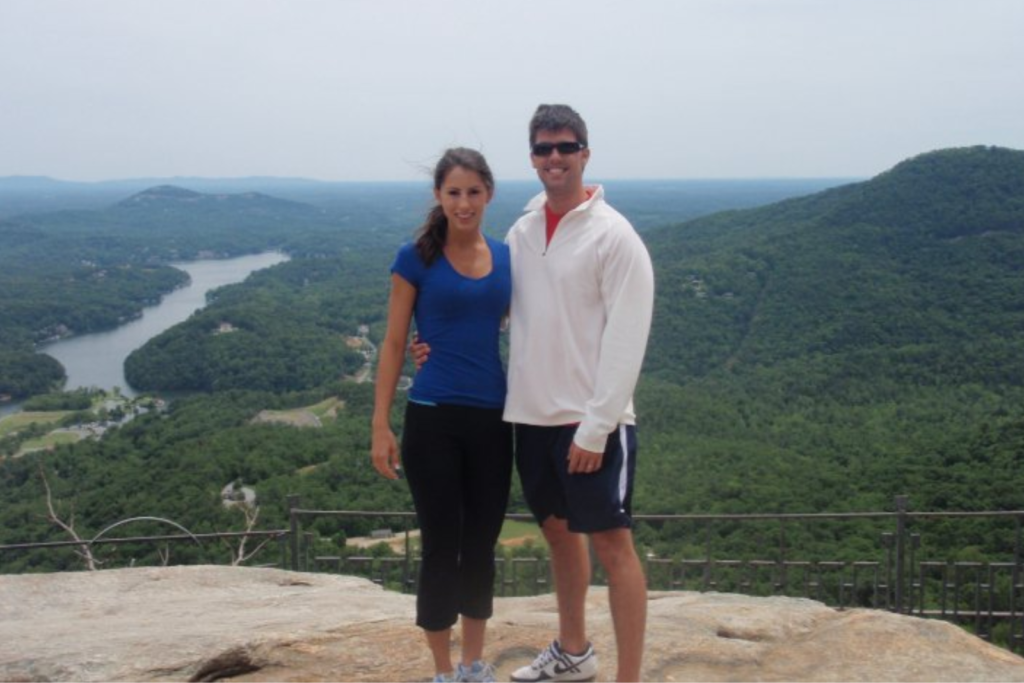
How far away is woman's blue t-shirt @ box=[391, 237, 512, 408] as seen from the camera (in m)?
2.63

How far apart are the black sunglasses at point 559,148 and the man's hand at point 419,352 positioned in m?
0.64

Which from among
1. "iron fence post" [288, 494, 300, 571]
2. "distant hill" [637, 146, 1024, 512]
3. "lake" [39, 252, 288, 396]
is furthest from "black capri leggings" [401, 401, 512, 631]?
"lake" [39, 252, 288, 396]

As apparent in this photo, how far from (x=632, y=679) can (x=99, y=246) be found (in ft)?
361

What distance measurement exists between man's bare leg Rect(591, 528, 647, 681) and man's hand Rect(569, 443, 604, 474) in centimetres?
21

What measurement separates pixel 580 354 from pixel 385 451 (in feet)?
2.20

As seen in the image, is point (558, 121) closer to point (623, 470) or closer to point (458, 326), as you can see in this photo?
point (458, 326)

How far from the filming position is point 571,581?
2896 millimetres

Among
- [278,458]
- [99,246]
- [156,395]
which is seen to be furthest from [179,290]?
[278,458]

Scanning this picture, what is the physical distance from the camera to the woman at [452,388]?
2.64m

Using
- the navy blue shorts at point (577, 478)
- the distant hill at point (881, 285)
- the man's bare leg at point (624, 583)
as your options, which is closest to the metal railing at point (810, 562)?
the navy blue shorts at point (577, 478)

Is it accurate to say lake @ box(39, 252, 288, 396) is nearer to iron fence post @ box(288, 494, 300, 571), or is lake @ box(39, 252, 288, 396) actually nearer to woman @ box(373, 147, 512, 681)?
iron fence post @ box(288, 494, 300, 571)

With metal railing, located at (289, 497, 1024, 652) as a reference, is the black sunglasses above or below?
above

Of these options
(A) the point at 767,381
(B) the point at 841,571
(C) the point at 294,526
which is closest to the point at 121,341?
(A) the point at 767,381

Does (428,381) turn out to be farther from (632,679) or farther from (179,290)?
(179,290)
